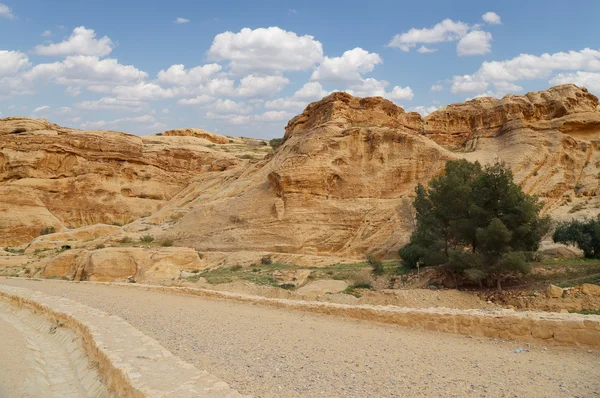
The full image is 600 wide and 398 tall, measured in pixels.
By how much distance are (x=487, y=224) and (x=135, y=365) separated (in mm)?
11407

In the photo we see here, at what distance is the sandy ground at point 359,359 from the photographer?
18.0 feet

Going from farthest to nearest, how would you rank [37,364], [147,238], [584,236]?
[147,238]
[584,236]
[37,364]

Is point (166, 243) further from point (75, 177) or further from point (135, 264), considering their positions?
point (75, 177)

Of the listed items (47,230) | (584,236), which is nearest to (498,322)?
(584,236)

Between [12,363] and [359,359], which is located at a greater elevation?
[359,359]

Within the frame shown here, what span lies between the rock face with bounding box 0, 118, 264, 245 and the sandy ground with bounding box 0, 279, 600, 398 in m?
33.8

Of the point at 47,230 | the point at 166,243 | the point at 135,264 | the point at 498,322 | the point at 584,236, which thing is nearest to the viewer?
the point at 498,322

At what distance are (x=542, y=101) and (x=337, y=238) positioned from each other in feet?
62.7

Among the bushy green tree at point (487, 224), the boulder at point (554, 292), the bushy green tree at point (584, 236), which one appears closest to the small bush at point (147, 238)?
the bushy green tree at point (487, 224)

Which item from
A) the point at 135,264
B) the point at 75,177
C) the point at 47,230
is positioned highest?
the point at 75,177

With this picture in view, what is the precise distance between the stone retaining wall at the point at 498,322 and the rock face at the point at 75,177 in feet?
117

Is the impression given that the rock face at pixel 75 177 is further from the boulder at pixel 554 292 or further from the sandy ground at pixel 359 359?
the boulder at pixel 554 292

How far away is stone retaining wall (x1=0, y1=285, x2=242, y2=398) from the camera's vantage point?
184 inches

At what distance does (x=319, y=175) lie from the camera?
91.4 ft
